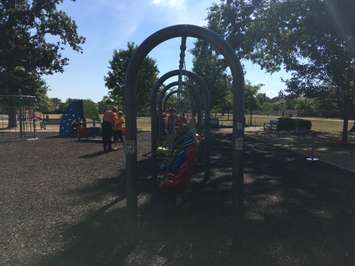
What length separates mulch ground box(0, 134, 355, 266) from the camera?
5.26 metres

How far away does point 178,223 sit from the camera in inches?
265

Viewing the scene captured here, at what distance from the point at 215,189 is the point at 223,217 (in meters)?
2.42

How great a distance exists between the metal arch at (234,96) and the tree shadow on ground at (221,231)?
1.52 ft

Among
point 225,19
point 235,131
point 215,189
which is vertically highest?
point 225,19

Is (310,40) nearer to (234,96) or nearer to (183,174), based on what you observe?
(183,174)

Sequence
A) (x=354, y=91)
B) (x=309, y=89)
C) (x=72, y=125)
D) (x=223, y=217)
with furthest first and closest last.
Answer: (x=72, y=125) → (x=309, y=89) → (x=354, y=91) → (x=223, y=217)

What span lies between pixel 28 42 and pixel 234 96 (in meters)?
36.5

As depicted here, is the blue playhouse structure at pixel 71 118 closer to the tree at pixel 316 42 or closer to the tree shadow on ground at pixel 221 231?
the tree at pixel 316 42

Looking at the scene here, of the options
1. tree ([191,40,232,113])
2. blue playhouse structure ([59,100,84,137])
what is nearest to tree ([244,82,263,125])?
tree ([191,40,232,113])

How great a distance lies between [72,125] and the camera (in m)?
28.6

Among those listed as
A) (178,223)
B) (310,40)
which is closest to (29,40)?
(310,40)

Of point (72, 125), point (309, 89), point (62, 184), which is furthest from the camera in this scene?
point (72, 125)

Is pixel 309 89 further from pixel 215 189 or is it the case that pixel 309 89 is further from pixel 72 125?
pixel 215 189

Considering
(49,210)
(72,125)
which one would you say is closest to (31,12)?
(72,125)
